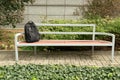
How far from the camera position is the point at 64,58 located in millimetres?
7438

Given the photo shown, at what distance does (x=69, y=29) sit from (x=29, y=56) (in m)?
1.50

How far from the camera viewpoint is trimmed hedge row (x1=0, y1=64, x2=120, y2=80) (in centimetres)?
508

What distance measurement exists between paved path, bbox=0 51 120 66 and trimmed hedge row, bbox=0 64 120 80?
4.04 feet

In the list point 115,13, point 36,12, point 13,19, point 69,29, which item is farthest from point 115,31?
point 36,12

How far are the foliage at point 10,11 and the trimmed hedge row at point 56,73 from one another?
3608 millimetres

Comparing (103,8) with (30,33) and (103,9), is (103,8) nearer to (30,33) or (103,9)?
(103,9)

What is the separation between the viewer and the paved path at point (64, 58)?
7.02 metres

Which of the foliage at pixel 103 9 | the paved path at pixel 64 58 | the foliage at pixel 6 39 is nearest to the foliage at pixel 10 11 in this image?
the foliage at pixel 6 39

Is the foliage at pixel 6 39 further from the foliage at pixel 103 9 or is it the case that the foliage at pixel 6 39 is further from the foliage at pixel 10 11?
the foliage at pixel 103 9

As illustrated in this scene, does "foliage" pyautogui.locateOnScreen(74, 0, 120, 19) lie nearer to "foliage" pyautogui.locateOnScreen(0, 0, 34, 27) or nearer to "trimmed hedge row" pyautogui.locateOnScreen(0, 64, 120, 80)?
"foliage" pyautogui.locateOnScreen(0, 0, 34, 27)

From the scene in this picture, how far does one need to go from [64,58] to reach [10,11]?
112 inches

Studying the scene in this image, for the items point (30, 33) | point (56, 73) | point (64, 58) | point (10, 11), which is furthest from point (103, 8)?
point (56, 73)

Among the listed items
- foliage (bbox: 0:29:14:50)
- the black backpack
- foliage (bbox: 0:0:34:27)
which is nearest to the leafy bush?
foliage (bbox: 0:0:34:27)

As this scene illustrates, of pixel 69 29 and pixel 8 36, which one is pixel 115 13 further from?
pixel 8 36
